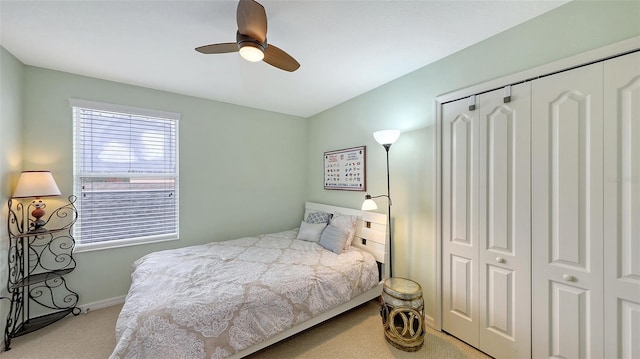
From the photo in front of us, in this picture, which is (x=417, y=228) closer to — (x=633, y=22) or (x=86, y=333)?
(x=633, y=22)

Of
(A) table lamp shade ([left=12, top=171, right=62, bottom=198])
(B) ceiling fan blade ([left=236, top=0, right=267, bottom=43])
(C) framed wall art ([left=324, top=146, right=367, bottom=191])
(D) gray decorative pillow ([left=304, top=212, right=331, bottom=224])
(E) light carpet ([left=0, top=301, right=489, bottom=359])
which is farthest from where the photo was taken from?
(D) gray decorative pillow ([left=304, top=212, right=331, bottom=224])

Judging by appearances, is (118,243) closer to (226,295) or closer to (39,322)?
(39,322)

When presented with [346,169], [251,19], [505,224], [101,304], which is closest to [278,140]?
[346,169]

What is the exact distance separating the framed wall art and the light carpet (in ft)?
5.24

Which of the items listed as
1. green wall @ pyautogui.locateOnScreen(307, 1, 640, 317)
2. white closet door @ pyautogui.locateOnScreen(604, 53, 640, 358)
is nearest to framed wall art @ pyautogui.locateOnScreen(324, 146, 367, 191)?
green wall @ pyautogui.locateOnScreen(307, 1, 640, 317)

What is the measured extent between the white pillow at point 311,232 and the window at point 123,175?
65.9 inches

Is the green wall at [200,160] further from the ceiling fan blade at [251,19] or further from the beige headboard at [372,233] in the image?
the ceiling fan blade at [251,19]

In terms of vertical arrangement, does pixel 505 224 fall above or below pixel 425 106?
below

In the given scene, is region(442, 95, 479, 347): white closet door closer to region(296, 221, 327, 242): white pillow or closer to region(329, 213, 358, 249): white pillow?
region(329, 213, 358, 249): white pillow

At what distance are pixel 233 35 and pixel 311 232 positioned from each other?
231 centimetres

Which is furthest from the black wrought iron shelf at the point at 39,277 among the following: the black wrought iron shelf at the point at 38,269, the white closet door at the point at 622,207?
the white closet door at the point at 622,207

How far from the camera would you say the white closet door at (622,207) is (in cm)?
128

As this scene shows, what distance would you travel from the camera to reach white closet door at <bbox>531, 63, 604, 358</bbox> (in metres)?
1.40

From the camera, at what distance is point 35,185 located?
2.07 meters
